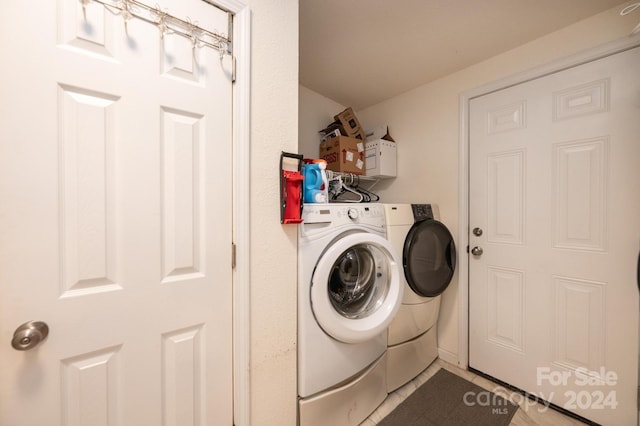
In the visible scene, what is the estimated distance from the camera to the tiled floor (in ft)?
4.43

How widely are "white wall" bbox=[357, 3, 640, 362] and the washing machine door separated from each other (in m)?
0.86

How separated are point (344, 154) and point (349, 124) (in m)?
0.36

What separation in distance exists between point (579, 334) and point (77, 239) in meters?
Answer: 2.45

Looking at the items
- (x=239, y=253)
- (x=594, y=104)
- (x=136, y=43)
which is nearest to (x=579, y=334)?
(x=594, y=104)

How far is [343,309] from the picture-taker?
133 centimetres

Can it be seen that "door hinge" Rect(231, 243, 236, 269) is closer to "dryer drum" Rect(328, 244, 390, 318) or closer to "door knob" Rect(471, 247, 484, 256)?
"dryer drum" Rect(328, 244, 390, 318)

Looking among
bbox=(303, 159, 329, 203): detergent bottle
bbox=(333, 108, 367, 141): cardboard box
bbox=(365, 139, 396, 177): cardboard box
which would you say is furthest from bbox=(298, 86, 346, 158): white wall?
bbox=(303, 159, 329, 203): detergent bottle

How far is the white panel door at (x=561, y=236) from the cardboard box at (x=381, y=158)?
0.64 m

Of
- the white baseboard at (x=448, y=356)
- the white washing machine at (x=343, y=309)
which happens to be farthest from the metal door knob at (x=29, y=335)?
the white baseboard at (x=448, y=356)

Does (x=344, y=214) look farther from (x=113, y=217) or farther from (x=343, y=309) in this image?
(x=113, y=217)

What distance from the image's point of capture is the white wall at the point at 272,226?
101 cm

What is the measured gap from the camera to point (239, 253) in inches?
38.2

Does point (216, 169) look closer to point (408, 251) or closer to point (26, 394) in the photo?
point (26, 394)

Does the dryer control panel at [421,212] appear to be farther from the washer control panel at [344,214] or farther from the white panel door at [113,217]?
the white panel door at [113,217]
